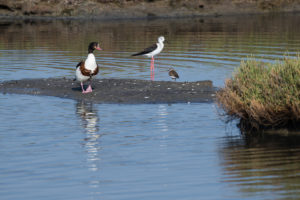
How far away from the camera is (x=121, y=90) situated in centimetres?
2027

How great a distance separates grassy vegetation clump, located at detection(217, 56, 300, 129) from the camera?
13.2 m

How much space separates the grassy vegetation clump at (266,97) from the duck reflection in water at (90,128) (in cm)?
303

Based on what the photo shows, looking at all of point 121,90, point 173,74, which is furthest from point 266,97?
point 173,74

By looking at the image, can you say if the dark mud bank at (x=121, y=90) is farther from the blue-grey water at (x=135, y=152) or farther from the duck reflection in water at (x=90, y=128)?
the duck reflection in water at (x=90, y=128)

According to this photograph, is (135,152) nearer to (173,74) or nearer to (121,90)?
(121,90)

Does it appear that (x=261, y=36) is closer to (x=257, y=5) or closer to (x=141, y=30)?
(x=141, y=30)

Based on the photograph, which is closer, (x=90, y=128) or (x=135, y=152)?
(x=135, y=152)

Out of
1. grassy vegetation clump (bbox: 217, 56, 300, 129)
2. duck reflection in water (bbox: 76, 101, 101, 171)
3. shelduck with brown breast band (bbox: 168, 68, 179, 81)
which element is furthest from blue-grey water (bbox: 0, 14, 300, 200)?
shelduck with brown breast band (bbox: 168, 68, 179, 81)

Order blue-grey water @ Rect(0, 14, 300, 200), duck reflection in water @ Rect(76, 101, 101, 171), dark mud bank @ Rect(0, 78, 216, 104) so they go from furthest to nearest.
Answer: dark mud bank @ Rect(0, 78, 216, 104)
duck reflection in water @ Rect(76, 101, 101, 171)
blue-grey water @ Rect(0, 14, 300, 200)

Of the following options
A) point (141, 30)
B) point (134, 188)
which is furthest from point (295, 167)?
point (141, 30)

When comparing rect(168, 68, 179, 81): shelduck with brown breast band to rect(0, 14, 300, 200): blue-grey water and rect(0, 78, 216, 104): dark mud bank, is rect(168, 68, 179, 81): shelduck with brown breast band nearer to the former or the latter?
rect(0, 14, 300, 200): blue-grey water

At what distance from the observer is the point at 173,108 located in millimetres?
17422

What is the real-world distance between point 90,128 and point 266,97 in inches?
166

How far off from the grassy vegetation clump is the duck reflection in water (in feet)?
9.93
